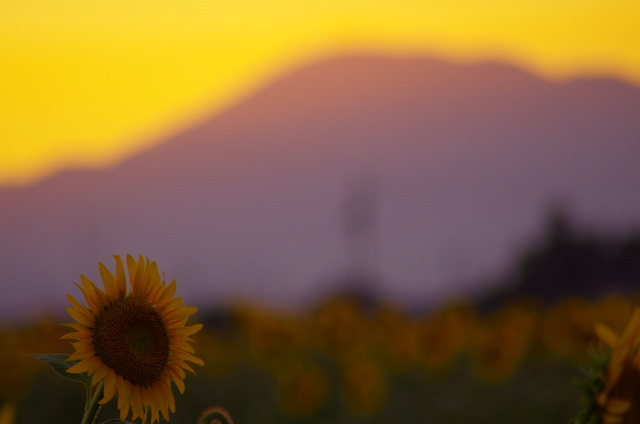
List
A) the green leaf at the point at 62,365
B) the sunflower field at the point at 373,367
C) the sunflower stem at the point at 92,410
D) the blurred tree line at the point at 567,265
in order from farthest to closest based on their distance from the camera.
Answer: the blurred tree line at the point at 567,265, the sunflower field at the point at 373,367, the green leaf at the point at 62,365, the sunflower stem at the point at 92,410

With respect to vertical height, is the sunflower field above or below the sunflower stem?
below

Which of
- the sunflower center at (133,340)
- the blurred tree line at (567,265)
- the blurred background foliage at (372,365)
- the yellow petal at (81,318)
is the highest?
the yellow petal at (81,318)

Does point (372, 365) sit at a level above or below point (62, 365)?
below

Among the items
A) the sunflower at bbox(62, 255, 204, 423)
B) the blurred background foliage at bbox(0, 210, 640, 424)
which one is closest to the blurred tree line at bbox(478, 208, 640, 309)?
the blurred background foliage at bbox(0, 210, 640, 424)

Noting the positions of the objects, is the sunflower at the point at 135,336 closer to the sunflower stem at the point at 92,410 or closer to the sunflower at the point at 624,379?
the sunflower stem at the point at 92,410

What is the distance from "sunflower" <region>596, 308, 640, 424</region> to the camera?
1263 mm

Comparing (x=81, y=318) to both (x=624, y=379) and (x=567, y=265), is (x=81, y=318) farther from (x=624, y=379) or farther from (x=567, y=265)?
(x=567, y=265)

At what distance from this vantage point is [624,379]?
4.25 ft

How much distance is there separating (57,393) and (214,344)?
5.79 ft

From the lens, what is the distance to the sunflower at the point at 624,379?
1.26 metres

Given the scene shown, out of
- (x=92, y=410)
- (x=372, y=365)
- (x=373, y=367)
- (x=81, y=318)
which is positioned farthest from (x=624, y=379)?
(x=372, y=365)

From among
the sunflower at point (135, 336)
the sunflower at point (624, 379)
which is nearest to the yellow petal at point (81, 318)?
the sunflower at point (135, 336)

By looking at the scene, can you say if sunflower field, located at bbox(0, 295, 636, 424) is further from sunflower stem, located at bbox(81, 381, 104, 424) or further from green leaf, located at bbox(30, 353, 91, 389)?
sunflower stem, located at bbox(81, 381, 104, 424)

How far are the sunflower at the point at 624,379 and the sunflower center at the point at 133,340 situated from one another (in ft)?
2.66
